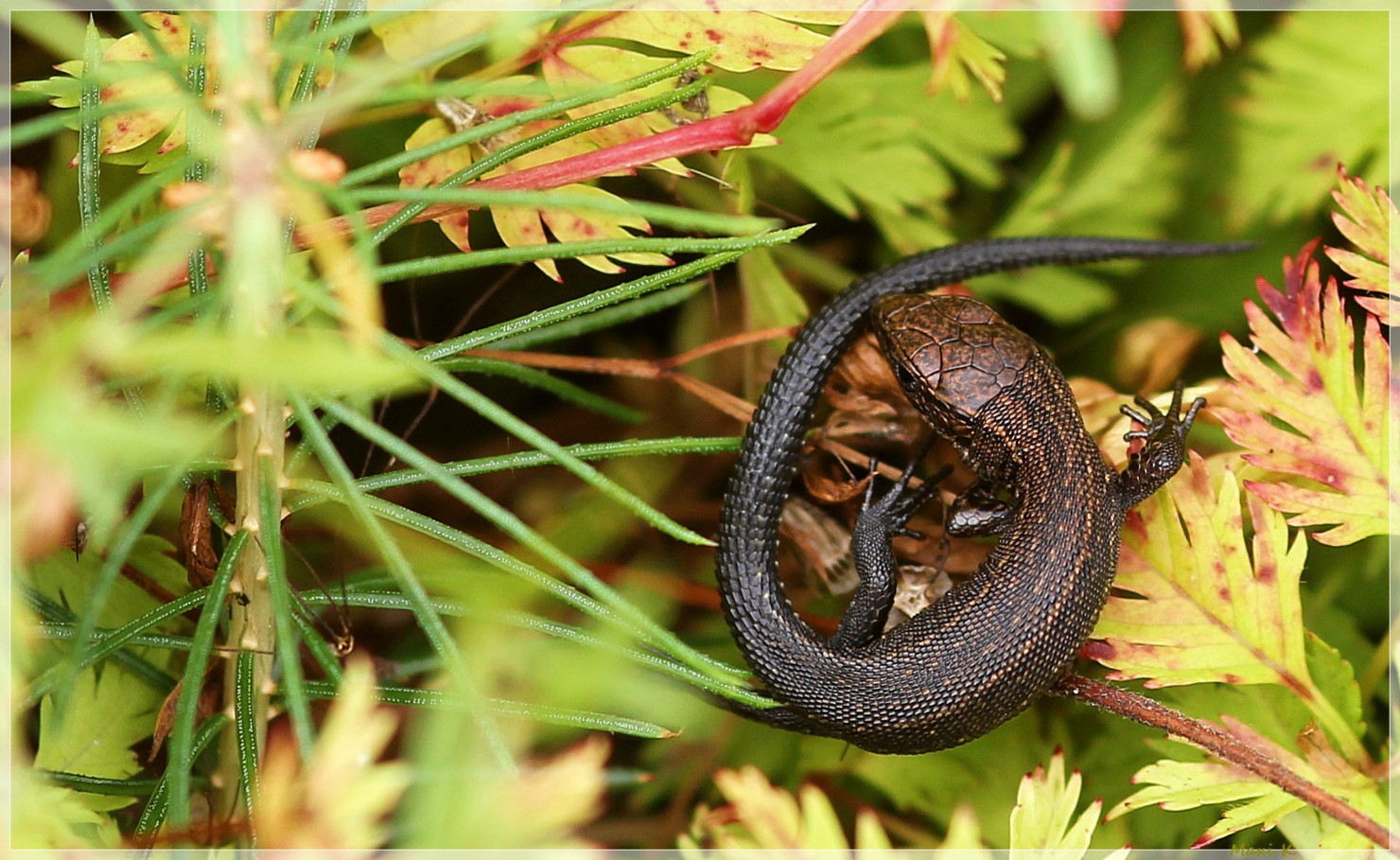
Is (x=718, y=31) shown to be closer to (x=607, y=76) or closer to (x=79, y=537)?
(x=607, y=76)

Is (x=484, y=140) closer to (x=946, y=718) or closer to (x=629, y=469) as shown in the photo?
(x=629, y=469)

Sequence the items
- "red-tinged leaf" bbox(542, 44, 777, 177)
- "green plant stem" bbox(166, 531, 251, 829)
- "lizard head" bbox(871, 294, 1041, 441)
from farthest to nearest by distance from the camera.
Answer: "lizard head" bbox(871, 294, 1041, 441) → "red-tinged leaf" bbox(542, 44, 777, 177) → "green plant stem" bbox(166, 531, 251, 829)

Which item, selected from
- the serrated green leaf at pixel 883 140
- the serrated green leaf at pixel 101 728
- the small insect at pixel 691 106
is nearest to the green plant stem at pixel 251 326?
the serrated green leaf at pixel 101 728

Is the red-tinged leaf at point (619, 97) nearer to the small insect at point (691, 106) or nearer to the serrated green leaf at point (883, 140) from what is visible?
the small insect at point (691, 106)

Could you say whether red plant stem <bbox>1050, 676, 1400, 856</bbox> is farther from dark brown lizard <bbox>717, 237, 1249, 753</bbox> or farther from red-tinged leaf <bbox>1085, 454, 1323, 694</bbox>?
dark brown lizard <bbox>717, 237, 1249, 753</bbox>

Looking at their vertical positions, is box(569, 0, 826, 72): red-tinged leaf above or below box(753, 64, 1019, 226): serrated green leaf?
above

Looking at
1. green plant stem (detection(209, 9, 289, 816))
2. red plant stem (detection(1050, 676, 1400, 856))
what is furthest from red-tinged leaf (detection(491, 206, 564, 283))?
red plant stem (detection(1050, 676, 1400, 856))

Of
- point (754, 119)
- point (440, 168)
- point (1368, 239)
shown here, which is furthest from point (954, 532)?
point (440, 168)
